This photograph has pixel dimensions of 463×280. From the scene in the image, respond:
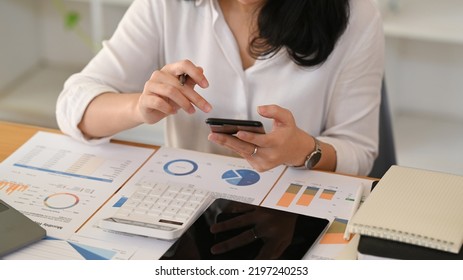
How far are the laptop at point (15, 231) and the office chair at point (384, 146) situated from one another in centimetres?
80

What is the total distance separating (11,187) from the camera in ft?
4.47

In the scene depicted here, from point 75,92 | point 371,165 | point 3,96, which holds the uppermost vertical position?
point 75,92

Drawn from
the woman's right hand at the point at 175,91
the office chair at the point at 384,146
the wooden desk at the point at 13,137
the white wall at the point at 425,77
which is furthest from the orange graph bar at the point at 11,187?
the white wall at the point at 425,77

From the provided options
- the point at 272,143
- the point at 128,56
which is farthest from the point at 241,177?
the point at 128,56

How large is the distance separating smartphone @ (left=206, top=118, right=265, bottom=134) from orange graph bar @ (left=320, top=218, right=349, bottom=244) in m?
0.20

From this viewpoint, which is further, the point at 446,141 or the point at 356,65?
the point at 446,141

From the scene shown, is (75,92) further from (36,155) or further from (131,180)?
(131,180)

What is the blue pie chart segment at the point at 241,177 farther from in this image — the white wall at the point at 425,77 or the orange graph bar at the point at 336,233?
the white wall at the point at 425,77

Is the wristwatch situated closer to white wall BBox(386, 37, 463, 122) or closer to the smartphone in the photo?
the smartphone

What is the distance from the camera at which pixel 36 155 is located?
4.84ft

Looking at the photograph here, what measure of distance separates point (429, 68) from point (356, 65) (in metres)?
1.22

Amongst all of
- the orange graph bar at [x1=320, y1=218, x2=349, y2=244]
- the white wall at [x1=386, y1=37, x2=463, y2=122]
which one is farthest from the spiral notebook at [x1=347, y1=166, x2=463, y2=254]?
the white wall at [x1=386, y1=37, x2=463, y2=122]

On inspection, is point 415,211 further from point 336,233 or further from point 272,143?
point 272,143
